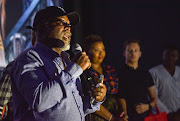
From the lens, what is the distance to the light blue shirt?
3.89ft

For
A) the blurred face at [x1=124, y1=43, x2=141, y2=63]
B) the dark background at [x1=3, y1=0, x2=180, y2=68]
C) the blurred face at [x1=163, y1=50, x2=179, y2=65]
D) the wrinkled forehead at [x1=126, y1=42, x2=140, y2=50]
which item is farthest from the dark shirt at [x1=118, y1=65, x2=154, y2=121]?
the dark background at [x1=3, y1=0, x2=180, y2=68]

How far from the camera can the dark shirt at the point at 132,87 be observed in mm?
2473

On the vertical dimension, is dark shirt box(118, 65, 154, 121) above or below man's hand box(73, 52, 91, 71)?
below

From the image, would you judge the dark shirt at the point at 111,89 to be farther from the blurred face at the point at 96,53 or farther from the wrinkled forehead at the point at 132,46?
the wrinkled forehead at the point at 132,46

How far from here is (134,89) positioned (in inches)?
99.0

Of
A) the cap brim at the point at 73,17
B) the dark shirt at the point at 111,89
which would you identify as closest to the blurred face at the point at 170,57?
the dark shirt at the point at 111,89

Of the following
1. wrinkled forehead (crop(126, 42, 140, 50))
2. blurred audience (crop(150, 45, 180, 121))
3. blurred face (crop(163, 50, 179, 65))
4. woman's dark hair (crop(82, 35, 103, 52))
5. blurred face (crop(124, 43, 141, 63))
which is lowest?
blurred audience (crop(150, 45, 180, 121))

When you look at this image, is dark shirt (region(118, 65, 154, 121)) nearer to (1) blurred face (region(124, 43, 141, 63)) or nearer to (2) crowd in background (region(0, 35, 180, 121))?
(2) crowd in background (region(0, 35, 180, 121))

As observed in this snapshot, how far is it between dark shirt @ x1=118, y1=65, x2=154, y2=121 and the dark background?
1.34 m

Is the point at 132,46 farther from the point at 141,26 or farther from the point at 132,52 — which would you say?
the point at 141,26

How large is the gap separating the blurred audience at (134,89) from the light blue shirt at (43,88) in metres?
1.11

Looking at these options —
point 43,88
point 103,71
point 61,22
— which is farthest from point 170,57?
point 43,88

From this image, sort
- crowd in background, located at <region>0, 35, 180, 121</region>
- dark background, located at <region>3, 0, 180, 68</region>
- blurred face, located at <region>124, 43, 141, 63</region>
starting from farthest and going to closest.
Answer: dark background, located at <region>3, 0, 180, 68</region> → blurred face, located at <region>124, 43, 141, 63</region> → crowd in background, located at <region>0, 35, 180, 121</region>

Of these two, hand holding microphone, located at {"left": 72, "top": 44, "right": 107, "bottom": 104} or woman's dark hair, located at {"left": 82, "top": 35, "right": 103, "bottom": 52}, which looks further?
woman's dark hair, located at {"left": 82, "top": 35, "right": 103, "bottom": 52}
